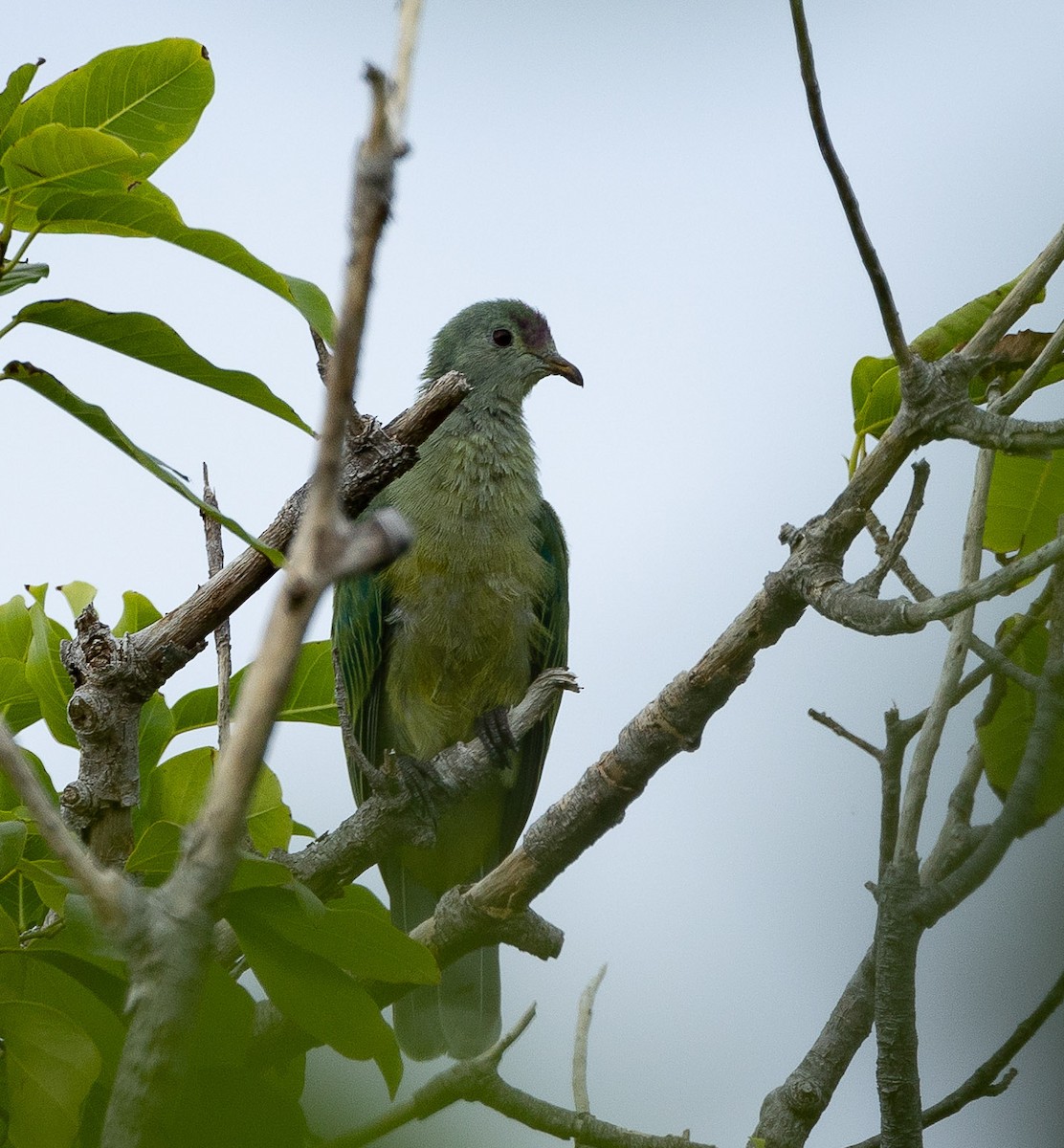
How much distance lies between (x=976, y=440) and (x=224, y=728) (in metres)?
1.45

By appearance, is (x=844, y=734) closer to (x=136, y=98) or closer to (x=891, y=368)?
(x=891, y=368)

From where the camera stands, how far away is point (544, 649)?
14.5 ft

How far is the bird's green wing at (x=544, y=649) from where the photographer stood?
14.4 ft

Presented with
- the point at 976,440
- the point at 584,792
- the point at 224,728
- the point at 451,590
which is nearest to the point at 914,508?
the point at 976,440

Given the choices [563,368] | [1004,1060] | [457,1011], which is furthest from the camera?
[563,368]

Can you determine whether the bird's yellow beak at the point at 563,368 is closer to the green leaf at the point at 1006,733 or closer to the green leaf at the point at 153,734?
the green leaf at the point at 153,734

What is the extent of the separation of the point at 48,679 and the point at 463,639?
1941 millimetres

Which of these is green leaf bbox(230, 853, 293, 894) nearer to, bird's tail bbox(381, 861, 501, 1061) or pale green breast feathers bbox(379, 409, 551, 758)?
bird's tail bbox(381, 861, 501, 1061)

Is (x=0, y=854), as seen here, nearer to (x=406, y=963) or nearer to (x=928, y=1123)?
(x=406, y=963)

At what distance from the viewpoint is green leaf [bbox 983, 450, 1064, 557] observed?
2449 mm

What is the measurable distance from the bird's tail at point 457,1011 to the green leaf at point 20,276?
2569 mm

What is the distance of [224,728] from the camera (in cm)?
232

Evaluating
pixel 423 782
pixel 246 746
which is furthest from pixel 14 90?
pixel 423 782

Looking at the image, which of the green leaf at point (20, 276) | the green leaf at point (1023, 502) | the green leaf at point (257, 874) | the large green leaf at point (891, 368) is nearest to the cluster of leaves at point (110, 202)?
the green leaf at point (20, 276)
